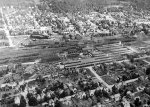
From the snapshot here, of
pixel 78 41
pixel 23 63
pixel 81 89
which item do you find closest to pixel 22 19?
pixel 78 41

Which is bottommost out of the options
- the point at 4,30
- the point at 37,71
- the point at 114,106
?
the point at 114,106

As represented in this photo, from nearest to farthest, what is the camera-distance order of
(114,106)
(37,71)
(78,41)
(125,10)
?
(114,106) < (37,71) < (78,41) < (125,10)

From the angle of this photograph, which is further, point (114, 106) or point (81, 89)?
point (81, 89)

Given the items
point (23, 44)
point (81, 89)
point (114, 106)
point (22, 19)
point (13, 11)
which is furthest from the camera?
point (13, 11)

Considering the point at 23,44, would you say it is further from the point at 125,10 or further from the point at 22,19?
the point at 125,10

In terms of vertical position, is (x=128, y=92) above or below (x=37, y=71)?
below

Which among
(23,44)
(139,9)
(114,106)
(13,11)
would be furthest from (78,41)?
(139,9)
